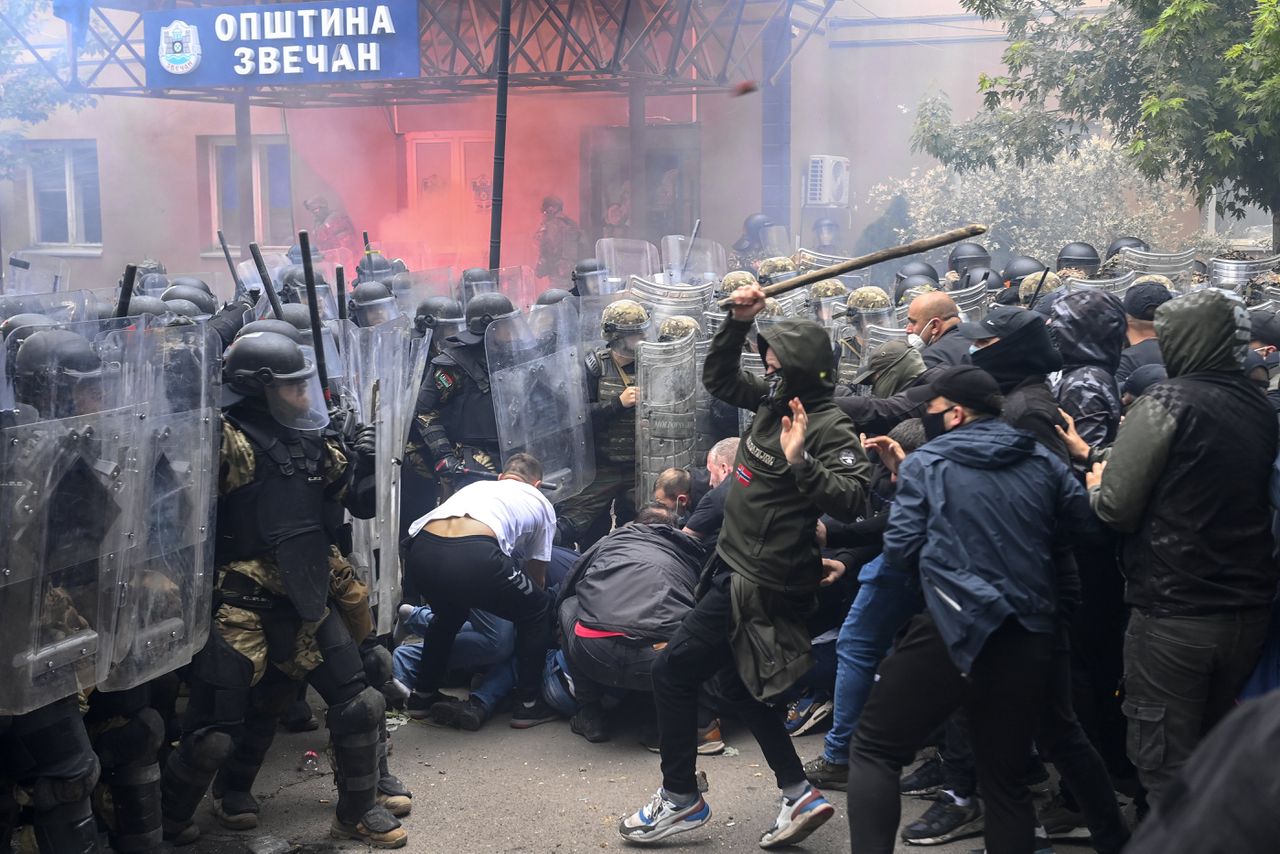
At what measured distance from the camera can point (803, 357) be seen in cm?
396

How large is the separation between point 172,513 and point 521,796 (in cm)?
174

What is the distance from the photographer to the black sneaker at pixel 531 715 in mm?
5592

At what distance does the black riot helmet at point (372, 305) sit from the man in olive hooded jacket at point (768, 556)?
4.24m

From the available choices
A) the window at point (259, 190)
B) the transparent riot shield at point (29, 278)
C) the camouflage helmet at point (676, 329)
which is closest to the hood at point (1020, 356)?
the camouflage helmet at point (676, 329)

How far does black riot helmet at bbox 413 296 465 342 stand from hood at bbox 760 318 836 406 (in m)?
3.79

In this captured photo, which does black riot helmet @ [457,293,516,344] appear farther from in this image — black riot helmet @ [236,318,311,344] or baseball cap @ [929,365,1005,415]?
baseball cap @ [929,365,1005,415]

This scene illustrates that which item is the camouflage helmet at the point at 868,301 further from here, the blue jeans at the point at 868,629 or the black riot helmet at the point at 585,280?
the blue jeans at the point at 868,629

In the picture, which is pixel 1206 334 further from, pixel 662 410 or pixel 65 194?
pixel 65 194

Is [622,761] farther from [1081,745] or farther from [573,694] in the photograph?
[1081,745]

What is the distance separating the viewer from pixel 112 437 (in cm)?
374

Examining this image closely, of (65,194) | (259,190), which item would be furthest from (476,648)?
(65,194)

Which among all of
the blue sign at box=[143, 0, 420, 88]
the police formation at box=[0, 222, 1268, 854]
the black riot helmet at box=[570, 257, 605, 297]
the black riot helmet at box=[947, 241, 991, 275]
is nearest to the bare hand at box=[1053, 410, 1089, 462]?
the police formation at box=[0, 222, 1268, 854]

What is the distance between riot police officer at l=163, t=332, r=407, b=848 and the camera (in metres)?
4.18

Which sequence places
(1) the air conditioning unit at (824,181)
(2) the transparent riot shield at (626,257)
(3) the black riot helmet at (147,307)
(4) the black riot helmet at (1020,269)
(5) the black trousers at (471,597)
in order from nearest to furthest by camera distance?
(5) the black trousers at (471,597)
(3) the black riot helmet at (147,307)
(4) the black riot helmet at (1020,269)
(2) the transparent riot shield at (626,257)
(1) the air conditioning unit at (824,181)
